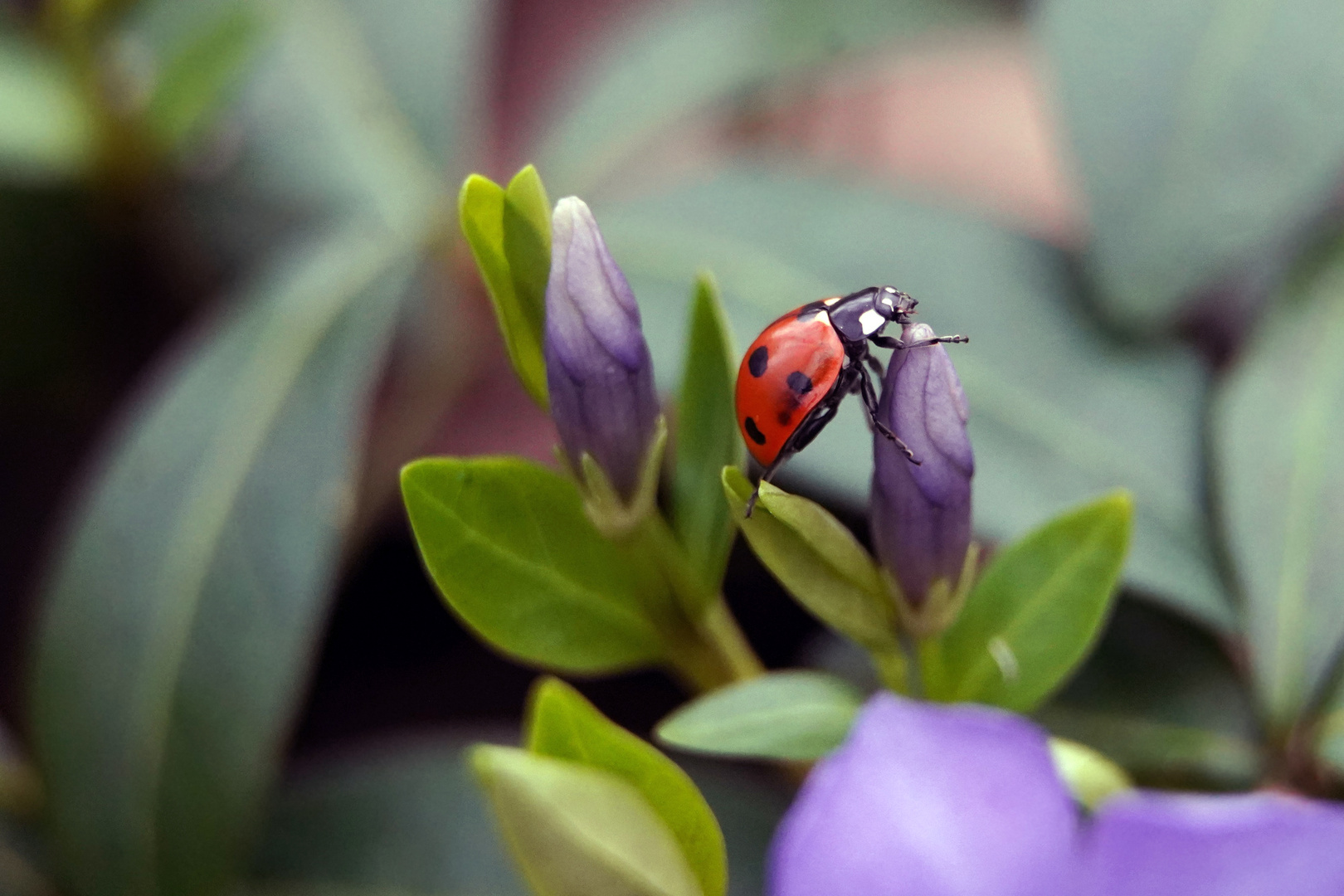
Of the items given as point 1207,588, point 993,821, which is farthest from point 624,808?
point 1207,588

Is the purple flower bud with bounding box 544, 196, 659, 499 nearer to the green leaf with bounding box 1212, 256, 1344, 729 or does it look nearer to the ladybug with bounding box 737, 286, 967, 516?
the ladybug with bounding box 737, 286, 967, 516

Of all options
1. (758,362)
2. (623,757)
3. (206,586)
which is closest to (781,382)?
(758,362)

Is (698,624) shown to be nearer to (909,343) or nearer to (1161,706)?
(909,343)

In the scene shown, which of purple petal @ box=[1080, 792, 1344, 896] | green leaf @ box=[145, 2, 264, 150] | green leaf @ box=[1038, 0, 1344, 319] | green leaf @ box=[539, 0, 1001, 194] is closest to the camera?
purple petal @ box=[1080, 792, 1344, 896]

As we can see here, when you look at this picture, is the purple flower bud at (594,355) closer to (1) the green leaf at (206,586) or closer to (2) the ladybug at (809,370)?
(2) the ladybug at (809,370)

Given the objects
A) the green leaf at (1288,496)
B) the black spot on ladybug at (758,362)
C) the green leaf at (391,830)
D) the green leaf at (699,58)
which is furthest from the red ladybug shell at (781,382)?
the green leaf at (699,58)

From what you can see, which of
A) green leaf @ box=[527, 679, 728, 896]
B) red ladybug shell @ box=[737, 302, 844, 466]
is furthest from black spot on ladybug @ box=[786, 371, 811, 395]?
green leaf @ box=[527, 679, 728, 896]

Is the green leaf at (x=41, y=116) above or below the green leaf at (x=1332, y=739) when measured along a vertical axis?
above
